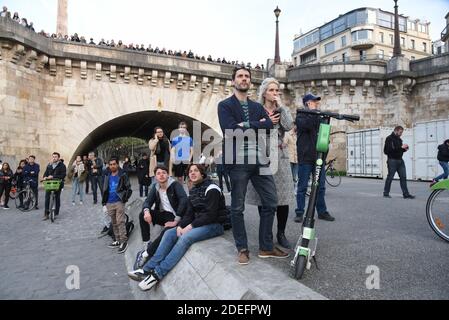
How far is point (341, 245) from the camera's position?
12.3 feet

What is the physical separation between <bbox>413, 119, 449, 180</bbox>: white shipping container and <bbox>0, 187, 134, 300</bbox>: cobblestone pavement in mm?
12686

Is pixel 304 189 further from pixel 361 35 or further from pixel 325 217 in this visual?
pixel 361 35

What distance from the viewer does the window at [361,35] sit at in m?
51.4

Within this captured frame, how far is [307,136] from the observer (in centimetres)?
505

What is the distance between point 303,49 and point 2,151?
57.8 metres

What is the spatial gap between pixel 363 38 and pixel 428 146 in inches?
1703

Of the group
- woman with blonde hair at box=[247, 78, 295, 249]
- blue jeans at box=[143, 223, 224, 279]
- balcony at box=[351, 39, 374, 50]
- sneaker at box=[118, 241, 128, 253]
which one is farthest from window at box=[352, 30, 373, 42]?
blue jeans at box=[143, 223, 224, 279]

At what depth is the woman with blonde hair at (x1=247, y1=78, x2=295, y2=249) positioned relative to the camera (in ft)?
11.7

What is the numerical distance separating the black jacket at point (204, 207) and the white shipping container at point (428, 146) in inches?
484

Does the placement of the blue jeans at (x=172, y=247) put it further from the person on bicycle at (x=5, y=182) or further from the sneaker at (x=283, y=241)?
the person on bicycle at (x=5, y=182)

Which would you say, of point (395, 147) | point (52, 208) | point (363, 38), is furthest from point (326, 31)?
point (52, 208)

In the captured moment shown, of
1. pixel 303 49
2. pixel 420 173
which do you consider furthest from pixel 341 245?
pixel 303 49

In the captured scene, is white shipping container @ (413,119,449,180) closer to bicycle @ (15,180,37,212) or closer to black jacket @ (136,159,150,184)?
black jacket @ (136,159,150,184)
